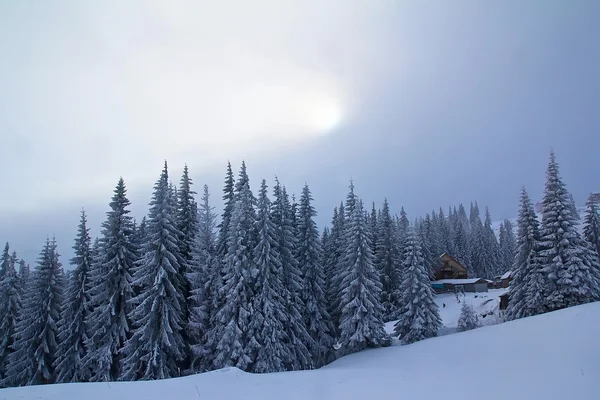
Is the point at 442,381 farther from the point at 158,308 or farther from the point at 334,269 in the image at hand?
the point at 334,269

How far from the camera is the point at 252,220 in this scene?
27781mm

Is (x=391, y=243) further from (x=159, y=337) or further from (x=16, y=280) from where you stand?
(x=16, y=280)

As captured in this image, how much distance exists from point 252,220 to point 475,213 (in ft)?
629

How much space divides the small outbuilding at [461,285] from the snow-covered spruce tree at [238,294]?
176ft

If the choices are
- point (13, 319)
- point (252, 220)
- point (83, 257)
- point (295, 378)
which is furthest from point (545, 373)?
point (13, 319)

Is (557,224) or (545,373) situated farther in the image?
(557,224)

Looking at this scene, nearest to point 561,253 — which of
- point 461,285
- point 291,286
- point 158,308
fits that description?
point 291,286

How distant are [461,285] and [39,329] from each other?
67390 millimetres

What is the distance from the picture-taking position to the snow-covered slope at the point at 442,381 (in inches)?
408

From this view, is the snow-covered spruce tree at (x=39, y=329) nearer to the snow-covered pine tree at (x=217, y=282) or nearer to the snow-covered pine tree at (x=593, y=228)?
the snow-covered pine tree at (x=217, y=282)

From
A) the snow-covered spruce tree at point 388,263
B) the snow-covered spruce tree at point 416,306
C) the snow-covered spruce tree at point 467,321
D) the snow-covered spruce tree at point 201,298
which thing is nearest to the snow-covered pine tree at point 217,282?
the snow-covered spruce tree at point 201,298

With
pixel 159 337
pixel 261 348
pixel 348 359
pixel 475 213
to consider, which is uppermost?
pixel 475 213

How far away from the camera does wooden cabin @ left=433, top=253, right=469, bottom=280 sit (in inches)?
2857

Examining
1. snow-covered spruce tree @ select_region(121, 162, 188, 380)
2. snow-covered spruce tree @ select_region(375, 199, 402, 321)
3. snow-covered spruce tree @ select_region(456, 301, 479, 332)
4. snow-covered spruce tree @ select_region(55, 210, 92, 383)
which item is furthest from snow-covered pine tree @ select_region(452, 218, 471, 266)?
snow-covered spruce tree @ select_region(55, 210, 92, 383)
